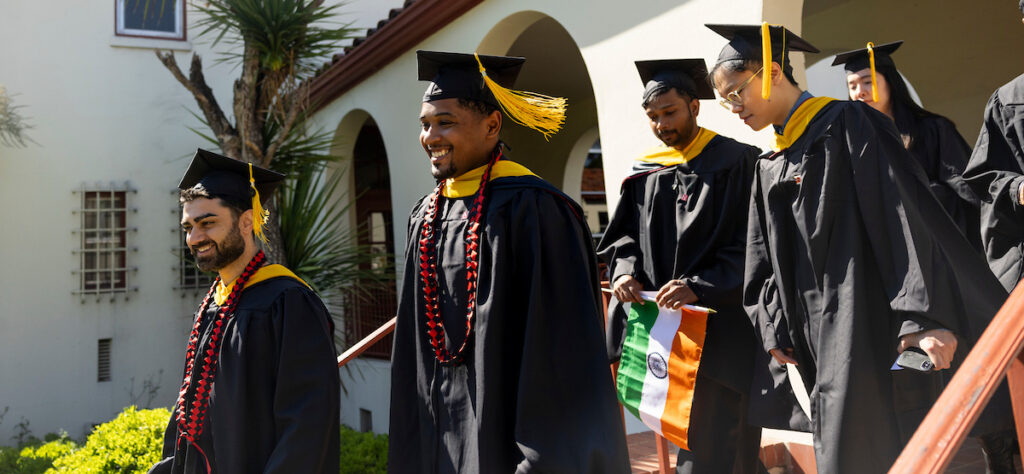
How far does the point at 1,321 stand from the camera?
441 inches

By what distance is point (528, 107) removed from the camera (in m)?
2.54

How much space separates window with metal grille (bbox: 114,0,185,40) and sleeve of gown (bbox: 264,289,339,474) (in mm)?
10679

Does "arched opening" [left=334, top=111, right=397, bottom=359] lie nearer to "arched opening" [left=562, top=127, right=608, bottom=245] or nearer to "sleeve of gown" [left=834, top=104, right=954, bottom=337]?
"arched opening" [left=562, top=127, right=608, bottom=245]

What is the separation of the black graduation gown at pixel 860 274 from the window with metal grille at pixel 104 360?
37.3 feet

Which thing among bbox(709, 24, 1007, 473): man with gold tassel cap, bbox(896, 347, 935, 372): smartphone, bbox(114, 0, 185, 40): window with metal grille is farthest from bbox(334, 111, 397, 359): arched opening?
bbox(896, 347, 935, 372): smartphone

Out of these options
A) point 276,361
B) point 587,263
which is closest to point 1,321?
point 276,361

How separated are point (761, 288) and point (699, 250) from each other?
1.50 feet

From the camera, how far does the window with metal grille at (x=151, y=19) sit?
1196 cm

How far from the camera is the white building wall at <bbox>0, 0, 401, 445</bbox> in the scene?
11.3 metres

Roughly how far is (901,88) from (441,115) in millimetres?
2189

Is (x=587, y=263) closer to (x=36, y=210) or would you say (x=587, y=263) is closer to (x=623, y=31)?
(x=623, y=31)

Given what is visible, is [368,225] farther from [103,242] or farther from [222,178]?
[222,178]

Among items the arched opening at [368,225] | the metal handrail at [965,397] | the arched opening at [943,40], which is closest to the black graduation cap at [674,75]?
the metal handrail at [965,397]

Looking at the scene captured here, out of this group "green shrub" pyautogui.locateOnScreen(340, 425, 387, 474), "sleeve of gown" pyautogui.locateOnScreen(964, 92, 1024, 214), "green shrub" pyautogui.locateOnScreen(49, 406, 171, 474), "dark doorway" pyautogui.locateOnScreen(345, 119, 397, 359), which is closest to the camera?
"sleeve of gown" pyautogui.locateOnScreen(964, 92, 1024, 214)
